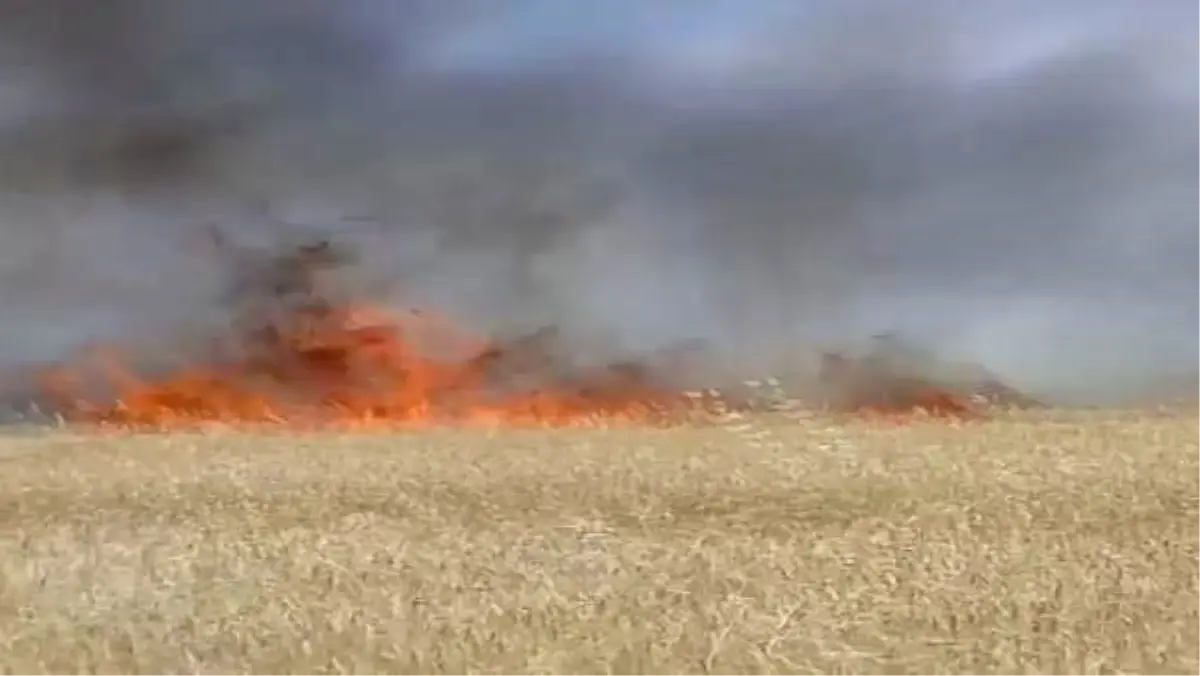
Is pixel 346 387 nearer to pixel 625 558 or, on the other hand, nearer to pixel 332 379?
pixel 332 379

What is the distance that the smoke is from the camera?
0.50 m

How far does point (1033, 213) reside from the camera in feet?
1.63

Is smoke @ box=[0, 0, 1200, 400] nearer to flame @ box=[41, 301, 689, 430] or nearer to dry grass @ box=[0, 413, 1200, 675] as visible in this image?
flame @ box=[41, 301, 689, 430]

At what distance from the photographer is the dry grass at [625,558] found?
30cm

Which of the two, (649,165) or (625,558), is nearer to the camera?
(625,558)

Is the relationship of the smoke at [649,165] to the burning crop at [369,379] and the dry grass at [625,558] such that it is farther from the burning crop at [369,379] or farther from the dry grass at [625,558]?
the dry grass at [625,558]

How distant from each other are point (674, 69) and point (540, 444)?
184 millimetres

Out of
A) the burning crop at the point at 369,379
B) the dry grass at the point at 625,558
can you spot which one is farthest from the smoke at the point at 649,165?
the dry grass at the point at 625,558

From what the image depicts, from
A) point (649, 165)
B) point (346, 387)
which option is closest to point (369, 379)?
point (346, 387)

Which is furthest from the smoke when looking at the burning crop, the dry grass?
the dry grass

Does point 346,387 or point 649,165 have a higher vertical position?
point 649,165

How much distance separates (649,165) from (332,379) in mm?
155

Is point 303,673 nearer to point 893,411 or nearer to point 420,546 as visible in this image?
point 420,546

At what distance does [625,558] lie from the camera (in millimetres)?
328
